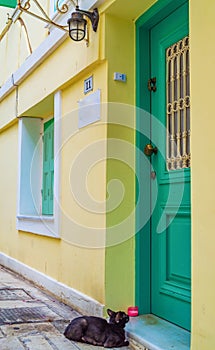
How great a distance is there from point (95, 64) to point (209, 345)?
250 cm

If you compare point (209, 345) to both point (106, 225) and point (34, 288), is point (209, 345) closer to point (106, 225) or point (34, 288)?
point (106, 225)

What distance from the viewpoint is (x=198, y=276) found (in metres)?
2.31

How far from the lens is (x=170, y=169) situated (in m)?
3.19

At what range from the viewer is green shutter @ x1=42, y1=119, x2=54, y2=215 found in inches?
217

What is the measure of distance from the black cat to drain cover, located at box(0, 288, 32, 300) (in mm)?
1474

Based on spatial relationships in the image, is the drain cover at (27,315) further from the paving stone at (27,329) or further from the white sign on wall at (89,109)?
the white sign on wall at (89,109)

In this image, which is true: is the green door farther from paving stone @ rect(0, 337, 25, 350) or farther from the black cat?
paving stone @ rect(0, 337, 25, 350)

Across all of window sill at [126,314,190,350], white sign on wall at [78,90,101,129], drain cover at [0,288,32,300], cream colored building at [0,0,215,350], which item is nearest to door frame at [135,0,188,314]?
cream colored building at [0,0,215,350]

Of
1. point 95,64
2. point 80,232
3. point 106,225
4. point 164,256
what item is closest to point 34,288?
point 80,232

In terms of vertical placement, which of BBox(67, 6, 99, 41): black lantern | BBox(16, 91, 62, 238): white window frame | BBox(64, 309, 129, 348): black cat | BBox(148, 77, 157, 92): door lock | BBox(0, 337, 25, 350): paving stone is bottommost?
BBox(0, 337, 25, 350): paving stone

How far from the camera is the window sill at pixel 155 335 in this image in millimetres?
2652

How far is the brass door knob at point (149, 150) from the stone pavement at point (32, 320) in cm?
152

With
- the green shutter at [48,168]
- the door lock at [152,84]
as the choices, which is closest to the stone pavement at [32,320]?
the green shutter at [48,168]

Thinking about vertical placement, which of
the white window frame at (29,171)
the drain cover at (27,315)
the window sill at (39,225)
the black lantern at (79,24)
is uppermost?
the black lantern at (79,24)
